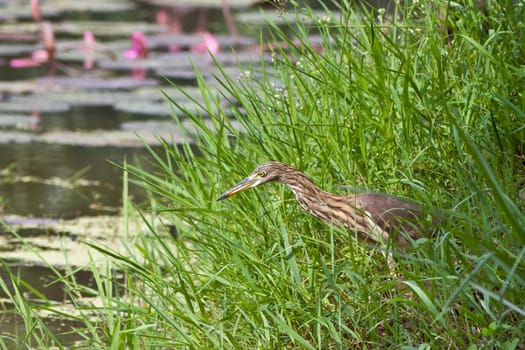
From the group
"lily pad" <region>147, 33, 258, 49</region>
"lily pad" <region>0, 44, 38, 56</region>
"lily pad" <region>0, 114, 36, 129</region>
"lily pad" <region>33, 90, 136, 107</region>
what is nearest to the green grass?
"lily pad" <region>0, 114, 36, 129</region>

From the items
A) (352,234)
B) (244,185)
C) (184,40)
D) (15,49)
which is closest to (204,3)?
(184,40)

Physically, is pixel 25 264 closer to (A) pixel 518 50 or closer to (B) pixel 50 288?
(B) pixel 50 288

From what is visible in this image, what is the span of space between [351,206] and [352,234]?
0.19 meters

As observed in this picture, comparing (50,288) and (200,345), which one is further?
(50,288)

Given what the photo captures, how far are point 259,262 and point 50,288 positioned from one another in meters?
1.99

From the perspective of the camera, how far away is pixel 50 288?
4.98m

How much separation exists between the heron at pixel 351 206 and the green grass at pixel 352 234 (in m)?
0.07

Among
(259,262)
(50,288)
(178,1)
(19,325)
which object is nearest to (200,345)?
(259,262)

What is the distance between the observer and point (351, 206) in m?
3.37

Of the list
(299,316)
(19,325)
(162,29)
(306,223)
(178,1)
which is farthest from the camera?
(178,1)

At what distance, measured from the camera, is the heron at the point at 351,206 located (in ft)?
11.2

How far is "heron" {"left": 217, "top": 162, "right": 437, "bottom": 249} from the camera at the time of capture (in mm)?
3416

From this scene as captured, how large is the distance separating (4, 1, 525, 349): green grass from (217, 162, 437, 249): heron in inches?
2.7

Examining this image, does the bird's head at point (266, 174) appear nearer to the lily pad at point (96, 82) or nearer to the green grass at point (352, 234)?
the green grass at point (352, 234)
